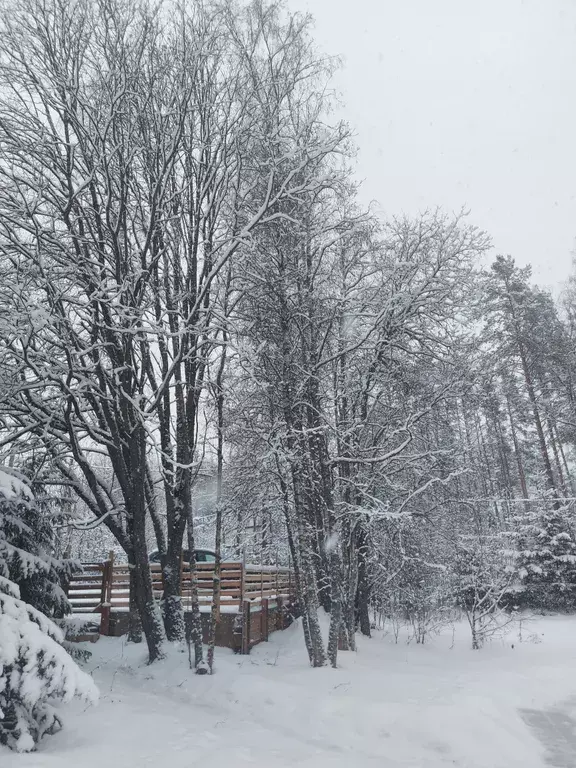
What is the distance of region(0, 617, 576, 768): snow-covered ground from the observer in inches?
195

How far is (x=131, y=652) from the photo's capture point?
30.3 feet

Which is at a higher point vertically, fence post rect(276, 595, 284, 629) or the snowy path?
fence post rect(276, 595, 284, 629)

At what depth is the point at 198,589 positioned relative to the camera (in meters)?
11.2

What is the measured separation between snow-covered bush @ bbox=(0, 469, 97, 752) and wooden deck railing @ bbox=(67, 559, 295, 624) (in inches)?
233

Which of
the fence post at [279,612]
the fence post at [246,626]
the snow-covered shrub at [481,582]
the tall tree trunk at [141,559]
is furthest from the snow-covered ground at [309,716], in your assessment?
the snow-covered shrub at [481,582]

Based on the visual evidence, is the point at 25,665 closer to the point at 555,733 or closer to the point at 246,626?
the point at 555,733

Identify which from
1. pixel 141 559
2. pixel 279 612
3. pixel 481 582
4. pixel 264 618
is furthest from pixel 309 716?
pixel 481 582

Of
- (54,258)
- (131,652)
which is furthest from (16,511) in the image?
(131,652)

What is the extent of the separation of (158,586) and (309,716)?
22.1 ft

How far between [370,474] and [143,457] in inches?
182

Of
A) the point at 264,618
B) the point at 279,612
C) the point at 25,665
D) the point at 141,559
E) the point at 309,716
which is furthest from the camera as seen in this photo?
the point at 279,612

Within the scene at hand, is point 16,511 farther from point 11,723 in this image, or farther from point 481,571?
point 481,571

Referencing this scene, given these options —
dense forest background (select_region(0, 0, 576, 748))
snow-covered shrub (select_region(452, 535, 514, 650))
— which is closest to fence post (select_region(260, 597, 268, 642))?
dense forest background (select_region(0, 0, 576, 748))

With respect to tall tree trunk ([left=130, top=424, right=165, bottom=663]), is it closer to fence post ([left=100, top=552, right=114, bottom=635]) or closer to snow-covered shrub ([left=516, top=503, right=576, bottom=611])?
fence post ([left=100, top=552, right=114, bottom=635])
